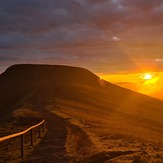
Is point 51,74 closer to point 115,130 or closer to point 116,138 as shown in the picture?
point 115,130

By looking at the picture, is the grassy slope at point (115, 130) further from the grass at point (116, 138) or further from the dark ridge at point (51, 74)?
the dark ridge at point (51, 74)

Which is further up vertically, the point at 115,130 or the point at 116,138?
the point at 116,138

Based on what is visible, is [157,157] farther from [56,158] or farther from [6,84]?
[6,84]

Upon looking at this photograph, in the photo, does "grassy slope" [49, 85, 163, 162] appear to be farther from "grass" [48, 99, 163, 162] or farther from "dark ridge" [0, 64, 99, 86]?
"dark ridge" [0, 64, 99, 86]

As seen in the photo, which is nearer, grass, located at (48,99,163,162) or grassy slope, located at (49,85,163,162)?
grass, located at (48,99,163,162)

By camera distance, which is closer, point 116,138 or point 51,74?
point 116,138

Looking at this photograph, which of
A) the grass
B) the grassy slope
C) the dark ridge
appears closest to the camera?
the grass

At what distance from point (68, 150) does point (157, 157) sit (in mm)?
4359

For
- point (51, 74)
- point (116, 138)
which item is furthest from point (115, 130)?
point (51, 74)

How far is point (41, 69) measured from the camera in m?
151

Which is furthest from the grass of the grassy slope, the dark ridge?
the dark ridge

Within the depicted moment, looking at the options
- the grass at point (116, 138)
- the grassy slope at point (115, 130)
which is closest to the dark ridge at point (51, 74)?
the grassy slope at point (115, 130)

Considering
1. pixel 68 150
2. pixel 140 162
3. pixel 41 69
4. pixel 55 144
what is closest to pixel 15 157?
pixel 68 150

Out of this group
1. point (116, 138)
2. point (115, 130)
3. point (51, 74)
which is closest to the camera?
point (116, 138)
